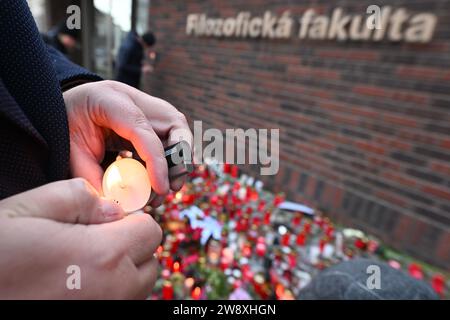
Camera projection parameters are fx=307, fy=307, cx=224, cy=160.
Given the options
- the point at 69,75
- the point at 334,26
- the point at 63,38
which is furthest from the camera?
the point at 63,38

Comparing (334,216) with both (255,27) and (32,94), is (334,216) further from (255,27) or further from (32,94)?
(32,94)

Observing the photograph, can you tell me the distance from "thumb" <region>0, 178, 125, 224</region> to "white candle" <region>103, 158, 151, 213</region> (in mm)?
135

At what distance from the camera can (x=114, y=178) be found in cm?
80

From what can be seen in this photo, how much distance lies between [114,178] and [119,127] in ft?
0.54

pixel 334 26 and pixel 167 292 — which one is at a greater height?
pixel 334 26

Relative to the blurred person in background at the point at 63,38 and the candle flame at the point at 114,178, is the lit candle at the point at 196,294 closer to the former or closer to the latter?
the candle flame at the point at 114,178

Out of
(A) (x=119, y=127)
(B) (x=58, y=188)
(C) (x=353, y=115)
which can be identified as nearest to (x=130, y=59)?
(C) (x=353, y=115)

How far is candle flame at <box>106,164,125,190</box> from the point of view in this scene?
31.1 inches

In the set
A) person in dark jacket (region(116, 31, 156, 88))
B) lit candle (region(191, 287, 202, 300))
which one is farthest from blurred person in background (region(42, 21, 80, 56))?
lit candle (region(191, 287, 202, 300))

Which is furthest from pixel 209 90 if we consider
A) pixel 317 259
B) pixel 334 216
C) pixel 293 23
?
pixel 317 259

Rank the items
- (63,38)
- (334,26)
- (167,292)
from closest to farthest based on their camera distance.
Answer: (167,292) < (334,26) < (63,38)

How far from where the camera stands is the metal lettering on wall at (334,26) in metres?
2.32

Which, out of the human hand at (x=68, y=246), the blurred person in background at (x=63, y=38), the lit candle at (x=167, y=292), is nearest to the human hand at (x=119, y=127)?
the human hand at (x=68, y=246)

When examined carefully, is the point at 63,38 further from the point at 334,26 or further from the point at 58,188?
the point at 58,188
